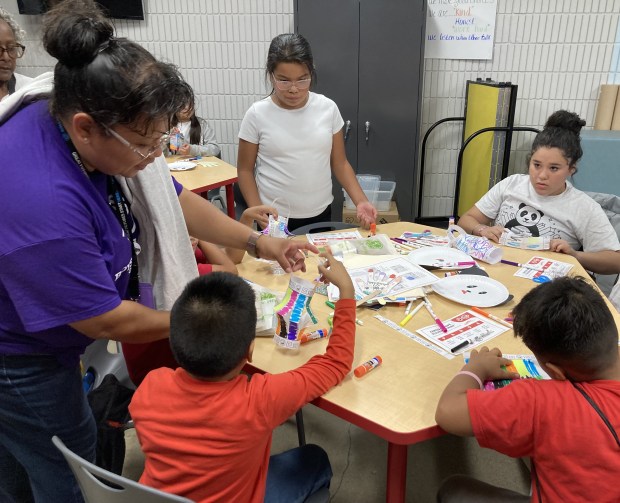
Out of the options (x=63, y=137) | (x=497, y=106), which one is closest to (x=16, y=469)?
(x=63, y=137)

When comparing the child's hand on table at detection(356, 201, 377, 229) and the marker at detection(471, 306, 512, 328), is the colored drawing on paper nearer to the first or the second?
the marker at detection(471, 306, 512, 328)

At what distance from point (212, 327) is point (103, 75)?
0.50 m

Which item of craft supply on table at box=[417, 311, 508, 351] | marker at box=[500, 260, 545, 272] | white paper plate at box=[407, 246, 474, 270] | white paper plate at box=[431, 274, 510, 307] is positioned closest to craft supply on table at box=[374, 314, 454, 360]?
craft supply on table at box=[417, 311, 508, 351]

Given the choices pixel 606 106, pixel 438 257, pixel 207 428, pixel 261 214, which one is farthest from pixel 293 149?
pixel 606 106

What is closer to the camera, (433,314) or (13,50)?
(433,314)

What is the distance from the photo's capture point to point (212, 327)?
980 millimetres

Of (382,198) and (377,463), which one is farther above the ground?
(382,198)

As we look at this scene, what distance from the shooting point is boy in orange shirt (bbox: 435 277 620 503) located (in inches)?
36.3

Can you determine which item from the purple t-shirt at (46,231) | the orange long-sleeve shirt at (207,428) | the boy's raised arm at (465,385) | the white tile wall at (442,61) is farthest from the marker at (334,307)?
the white tile wall at (442,61)

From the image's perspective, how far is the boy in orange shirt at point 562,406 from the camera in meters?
0.92

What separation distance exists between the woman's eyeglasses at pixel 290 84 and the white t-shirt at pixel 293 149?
0.47 feet

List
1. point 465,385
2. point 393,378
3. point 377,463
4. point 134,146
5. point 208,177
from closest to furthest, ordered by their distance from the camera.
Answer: point 134,146, point 465,385, point 393,378, point 377,463, point 208,177

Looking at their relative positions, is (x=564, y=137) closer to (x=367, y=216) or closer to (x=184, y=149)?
(x=367, y=216)

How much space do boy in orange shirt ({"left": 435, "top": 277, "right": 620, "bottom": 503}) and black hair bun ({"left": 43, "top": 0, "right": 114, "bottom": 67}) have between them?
0.98m
